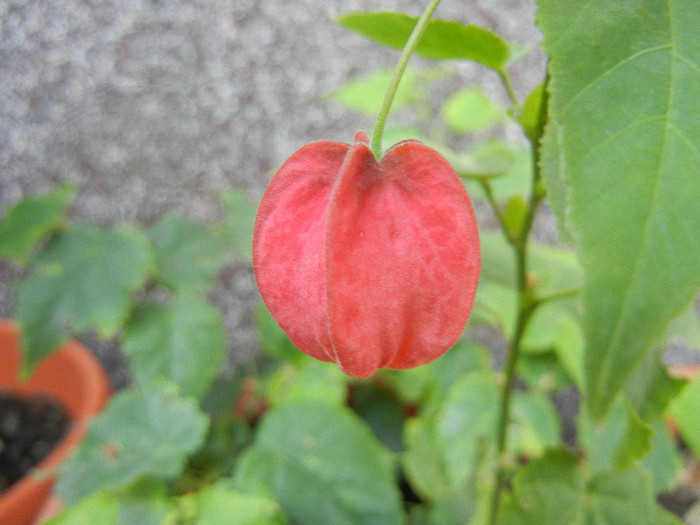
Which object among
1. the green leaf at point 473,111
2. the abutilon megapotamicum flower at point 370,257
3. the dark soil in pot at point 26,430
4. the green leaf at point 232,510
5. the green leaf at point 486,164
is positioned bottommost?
the dark soil in pot at point 26,430

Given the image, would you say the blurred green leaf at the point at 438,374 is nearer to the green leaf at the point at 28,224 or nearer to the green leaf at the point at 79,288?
the green leaf at the point at 79,288

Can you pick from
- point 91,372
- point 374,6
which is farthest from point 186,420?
point 374,6

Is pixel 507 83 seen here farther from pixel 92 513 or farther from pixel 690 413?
pixel 690 413

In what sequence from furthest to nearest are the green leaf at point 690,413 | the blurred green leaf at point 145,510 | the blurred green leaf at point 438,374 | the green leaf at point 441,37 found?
the blurred green leaf at point 438,374 → the green leaf at point 690,413 → the blurred green leaf at point 145,510 → the green leaf at point 441,37

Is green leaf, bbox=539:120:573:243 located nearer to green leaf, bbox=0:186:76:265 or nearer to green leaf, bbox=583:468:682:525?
green leaf, bbox=583:468:682:525

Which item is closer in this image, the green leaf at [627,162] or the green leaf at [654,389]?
the green leaf at [627,162]

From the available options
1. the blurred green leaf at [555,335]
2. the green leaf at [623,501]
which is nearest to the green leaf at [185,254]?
the blurred green leaf at [555,335]
